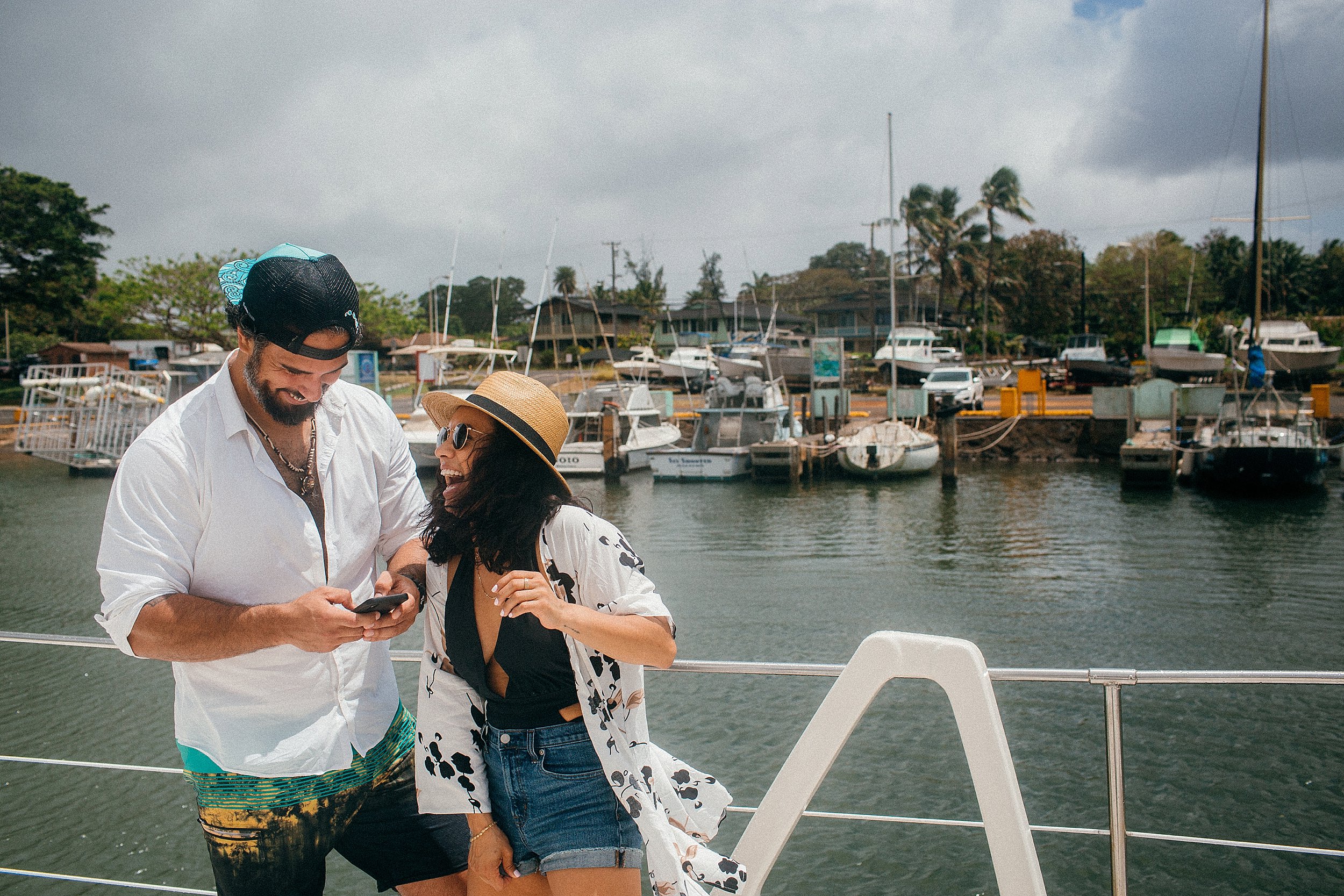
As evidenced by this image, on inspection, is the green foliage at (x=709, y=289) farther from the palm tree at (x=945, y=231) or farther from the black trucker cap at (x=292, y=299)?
the black trucker cap at (x=292, y=299)

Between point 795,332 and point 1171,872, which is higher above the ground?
point 795,332

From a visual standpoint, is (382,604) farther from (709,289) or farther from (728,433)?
(709,289)

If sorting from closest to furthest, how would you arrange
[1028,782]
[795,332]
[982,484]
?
[1028,782]
[982,484]
[795,332]

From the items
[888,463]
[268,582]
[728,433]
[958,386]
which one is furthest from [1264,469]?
[268,582]

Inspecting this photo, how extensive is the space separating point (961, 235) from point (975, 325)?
208 inches

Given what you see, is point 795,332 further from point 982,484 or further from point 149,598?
point 149,598

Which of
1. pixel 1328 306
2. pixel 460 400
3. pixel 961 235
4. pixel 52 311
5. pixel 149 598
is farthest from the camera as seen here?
pixel 961 235

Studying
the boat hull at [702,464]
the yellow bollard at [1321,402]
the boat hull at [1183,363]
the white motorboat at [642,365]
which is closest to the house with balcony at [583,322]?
the white motorboat at [642,365]

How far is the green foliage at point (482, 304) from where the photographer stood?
80.9 meters

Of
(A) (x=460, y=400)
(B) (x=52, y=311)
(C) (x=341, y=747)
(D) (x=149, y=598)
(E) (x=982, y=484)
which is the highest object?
(B) (x=52, y=311)

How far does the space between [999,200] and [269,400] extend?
55.2m

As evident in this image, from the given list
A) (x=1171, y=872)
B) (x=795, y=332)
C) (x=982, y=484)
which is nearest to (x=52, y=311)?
(x=795, y=332)

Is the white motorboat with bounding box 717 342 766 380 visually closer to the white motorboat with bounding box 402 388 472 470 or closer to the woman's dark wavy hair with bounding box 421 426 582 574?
the white motorboat with bounding box 402 388 472 470

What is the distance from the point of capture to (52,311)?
44.9 meters
